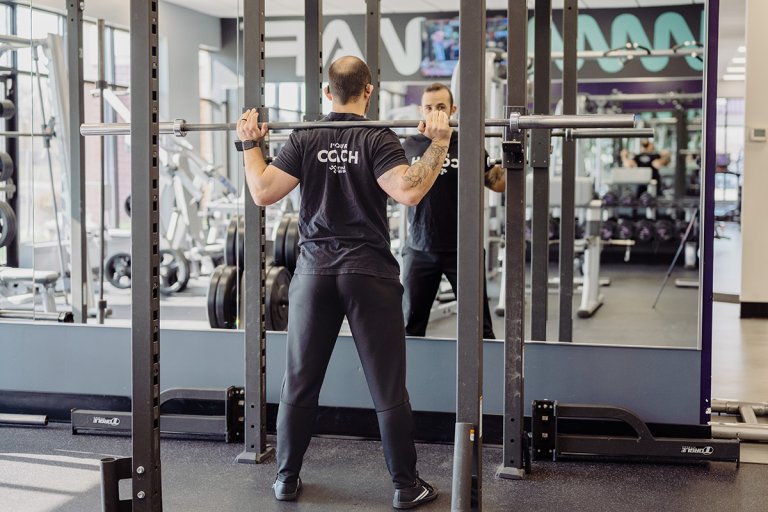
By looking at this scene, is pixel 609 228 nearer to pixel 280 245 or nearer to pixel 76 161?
pixel 280 245

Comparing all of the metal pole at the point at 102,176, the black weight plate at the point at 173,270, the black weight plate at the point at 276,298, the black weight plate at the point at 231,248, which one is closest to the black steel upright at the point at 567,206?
the black weight plate at the point at 276,298

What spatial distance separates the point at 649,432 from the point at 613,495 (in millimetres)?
463

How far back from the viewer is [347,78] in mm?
3010

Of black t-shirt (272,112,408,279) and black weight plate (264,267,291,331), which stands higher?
black t-shirt (272,112,408,279)

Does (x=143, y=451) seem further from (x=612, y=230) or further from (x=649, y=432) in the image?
(x=612, y=230)

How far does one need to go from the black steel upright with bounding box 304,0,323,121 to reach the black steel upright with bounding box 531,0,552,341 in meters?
0.95

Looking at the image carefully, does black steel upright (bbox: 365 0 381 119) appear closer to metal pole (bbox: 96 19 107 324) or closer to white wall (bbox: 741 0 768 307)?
metal pole (bbox: 96 19 107 324)

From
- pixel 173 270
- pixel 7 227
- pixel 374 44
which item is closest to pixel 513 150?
pixel 374 44

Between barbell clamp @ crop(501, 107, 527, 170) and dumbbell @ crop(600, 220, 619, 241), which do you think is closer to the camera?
barbell clamp @ crop(501, 107, 527, 170)

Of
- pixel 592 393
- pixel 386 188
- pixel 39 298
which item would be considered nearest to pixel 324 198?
pixel 386 188

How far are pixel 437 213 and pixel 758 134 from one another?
4.54 meters

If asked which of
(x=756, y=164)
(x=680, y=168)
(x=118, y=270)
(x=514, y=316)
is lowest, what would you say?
(x=118, y=270)

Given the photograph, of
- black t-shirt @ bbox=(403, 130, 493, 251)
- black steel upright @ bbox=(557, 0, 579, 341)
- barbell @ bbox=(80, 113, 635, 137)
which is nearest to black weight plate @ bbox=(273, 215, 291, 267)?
black t-shirt @ bbox=(403, 130, 493, 251)

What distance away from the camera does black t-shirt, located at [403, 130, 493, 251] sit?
13.6ft
